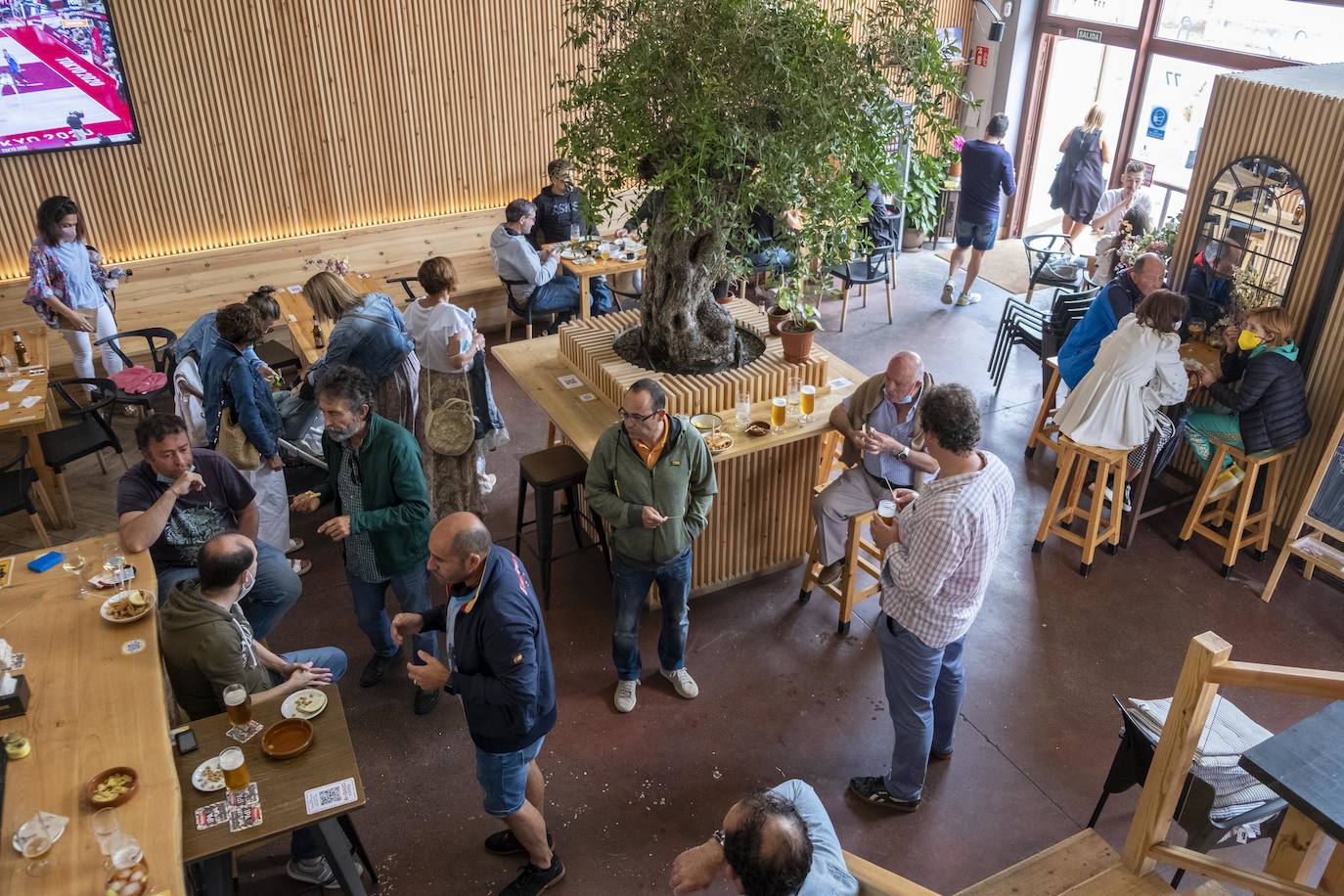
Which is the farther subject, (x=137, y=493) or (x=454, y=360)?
(x=454, y=360)

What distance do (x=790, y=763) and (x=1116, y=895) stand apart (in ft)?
5.40

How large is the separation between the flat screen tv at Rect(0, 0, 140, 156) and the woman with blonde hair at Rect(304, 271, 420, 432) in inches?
132

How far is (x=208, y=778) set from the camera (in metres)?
3.40

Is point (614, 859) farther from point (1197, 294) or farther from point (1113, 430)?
point (1197, 294)

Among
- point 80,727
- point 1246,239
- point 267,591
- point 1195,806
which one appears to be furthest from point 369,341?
point 1246,239

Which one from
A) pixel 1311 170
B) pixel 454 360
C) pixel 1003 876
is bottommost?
pixel 1003 876

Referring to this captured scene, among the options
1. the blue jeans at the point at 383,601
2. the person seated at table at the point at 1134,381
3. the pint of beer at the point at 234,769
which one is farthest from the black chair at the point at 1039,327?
the pint of beer at the point at 234,769

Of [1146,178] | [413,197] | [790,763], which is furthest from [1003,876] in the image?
[1146,178]

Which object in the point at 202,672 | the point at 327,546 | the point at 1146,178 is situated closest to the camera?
the point at 202,672

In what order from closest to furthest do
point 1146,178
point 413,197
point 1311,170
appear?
point 1311,170, point 413,197, point 1146,178

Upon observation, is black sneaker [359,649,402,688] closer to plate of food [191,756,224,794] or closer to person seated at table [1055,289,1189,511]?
plate of food [191,756,224,794]

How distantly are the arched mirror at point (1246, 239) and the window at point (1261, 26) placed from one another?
127 inches

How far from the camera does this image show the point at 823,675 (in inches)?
206

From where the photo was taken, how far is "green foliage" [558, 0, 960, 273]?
420 centimetres
